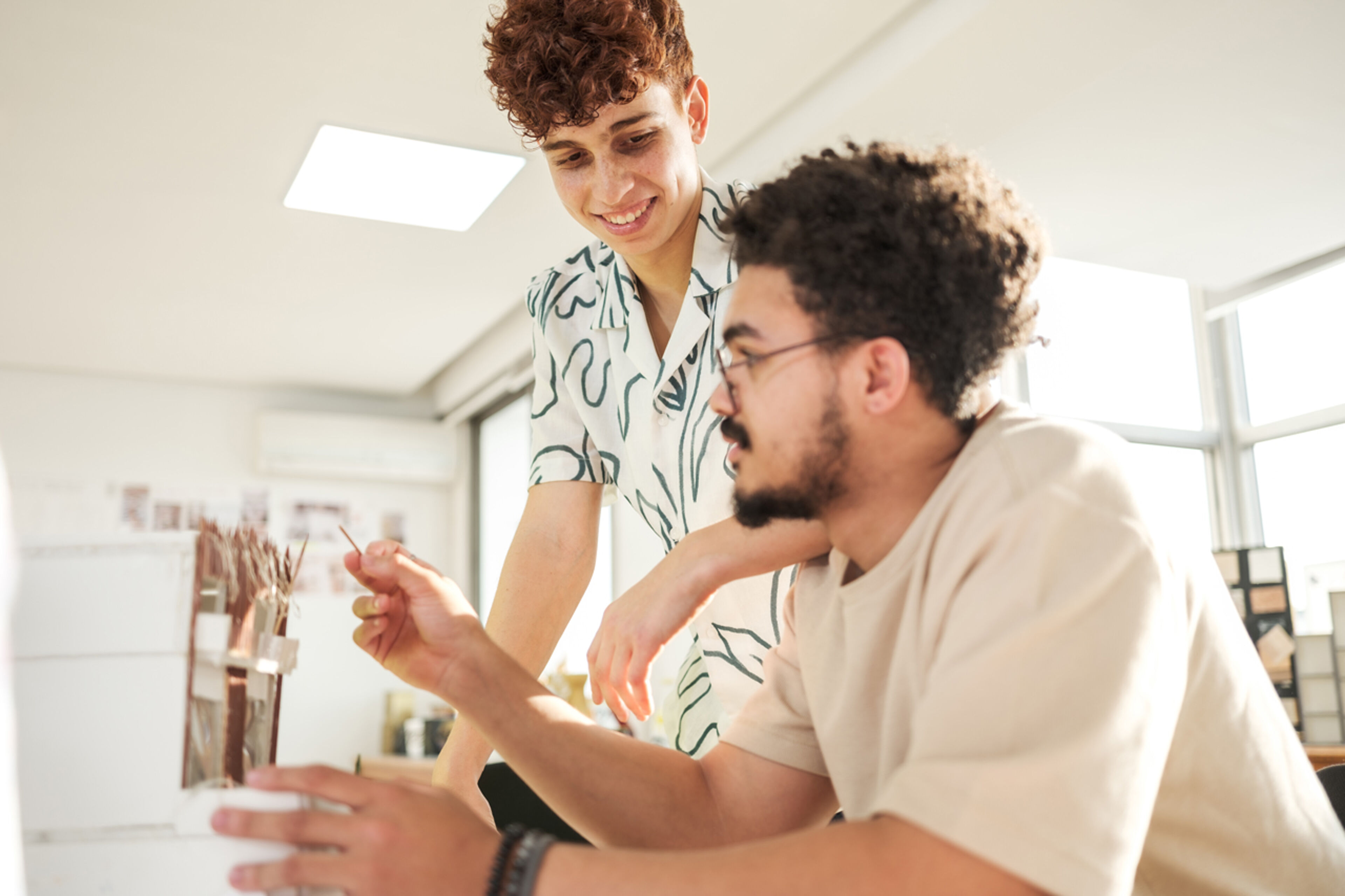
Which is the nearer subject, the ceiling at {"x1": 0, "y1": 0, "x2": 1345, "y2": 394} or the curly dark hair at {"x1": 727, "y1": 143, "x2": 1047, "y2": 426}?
the curly dark hair at {"x1": 727, "y1": 143, "x2": 1047, "y2": 426}

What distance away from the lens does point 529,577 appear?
1.45 metres

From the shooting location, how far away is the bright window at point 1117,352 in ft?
13.2

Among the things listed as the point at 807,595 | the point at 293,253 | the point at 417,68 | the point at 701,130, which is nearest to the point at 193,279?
the point at 293,253

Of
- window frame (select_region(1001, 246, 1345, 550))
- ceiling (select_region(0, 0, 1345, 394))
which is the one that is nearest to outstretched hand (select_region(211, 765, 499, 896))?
ceiling (select_region(0, 0, 1345, 394))

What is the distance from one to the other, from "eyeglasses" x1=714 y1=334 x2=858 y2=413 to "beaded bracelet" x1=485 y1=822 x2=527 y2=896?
41 cm

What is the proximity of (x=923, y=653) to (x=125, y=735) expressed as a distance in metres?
0.54

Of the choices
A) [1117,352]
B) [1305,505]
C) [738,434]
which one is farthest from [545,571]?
[1305,505]

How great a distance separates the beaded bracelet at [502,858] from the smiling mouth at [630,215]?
0.93m

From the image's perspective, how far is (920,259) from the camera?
35.1 inches

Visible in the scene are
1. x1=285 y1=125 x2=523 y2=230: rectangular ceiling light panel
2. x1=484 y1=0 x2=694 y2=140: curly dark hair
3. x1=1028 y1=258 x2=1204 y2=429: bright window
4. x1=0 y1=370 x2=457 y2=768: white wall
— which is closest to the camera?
x1=484 y1=0 x2=694 y2=140: curly dark hair

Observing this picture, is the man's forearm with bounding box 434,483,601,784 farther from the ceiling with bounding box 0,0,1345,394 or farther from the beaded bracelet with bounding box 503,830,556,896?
the ceiling with bounding box 0,0,1345,394

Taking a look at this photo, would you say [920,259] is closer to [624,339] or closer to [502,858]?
[502,858]

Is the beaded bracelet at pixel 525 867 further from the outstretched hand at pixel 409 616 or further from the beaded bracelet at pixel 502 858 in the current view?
the outstretched hand at pixel 409 616

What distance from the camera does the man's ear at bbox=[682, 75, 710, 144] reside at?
Result: 1.55 meters
